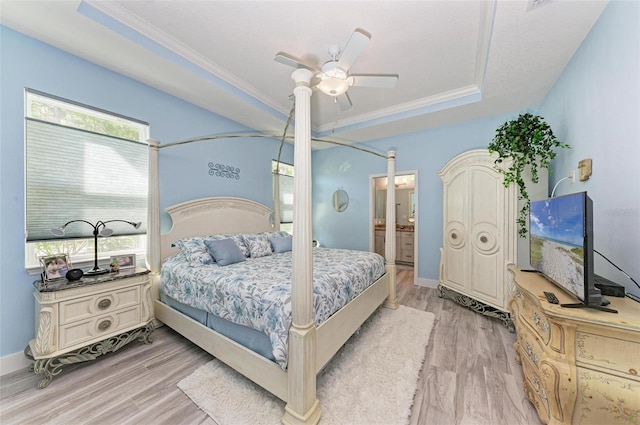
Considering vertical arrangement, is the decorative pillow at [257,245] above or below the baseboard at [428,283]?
above

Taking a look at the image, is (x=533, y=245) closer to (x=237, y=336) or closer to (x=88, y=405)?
(x=237, y=336)

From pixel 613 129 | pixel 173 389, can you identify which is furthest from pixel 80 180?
pixel 613 129

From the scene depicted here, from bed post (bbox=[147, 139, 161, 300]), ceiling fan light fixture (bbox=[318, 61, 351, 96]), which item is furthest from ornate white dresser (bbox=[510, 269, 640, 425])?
bed post (bbox=[147, 139, 161, 300])

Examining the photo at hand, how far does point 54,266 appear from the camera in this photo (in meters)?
1.97

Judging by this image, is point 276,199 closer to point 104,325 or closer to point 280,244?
point 280,244

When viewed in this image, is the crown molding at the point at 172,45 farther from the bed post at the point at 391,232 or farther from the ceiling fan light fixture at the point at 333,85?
the bed post at the point at 391,232

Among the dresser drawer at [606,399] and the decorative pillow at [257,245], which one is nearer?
the dresser drawer at [606,399]

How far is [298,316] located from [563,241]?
1767 millimetres

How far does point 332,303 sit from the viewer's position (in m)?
1.93

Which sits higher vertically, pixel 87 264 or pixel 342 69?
pixel 342 69

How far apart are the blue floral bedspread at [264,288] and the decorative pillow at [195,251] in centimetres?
8

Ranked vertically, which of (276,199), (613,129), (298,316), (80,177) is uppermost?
(613,129)

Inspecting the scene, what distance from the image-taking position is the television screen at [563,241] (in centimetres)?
125

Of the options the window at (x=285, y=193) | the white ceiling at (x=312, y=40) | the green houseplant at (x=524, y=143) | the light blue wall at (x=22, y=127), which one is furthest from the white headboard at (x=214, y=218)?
the green houseplant at (x=524, y=143)
